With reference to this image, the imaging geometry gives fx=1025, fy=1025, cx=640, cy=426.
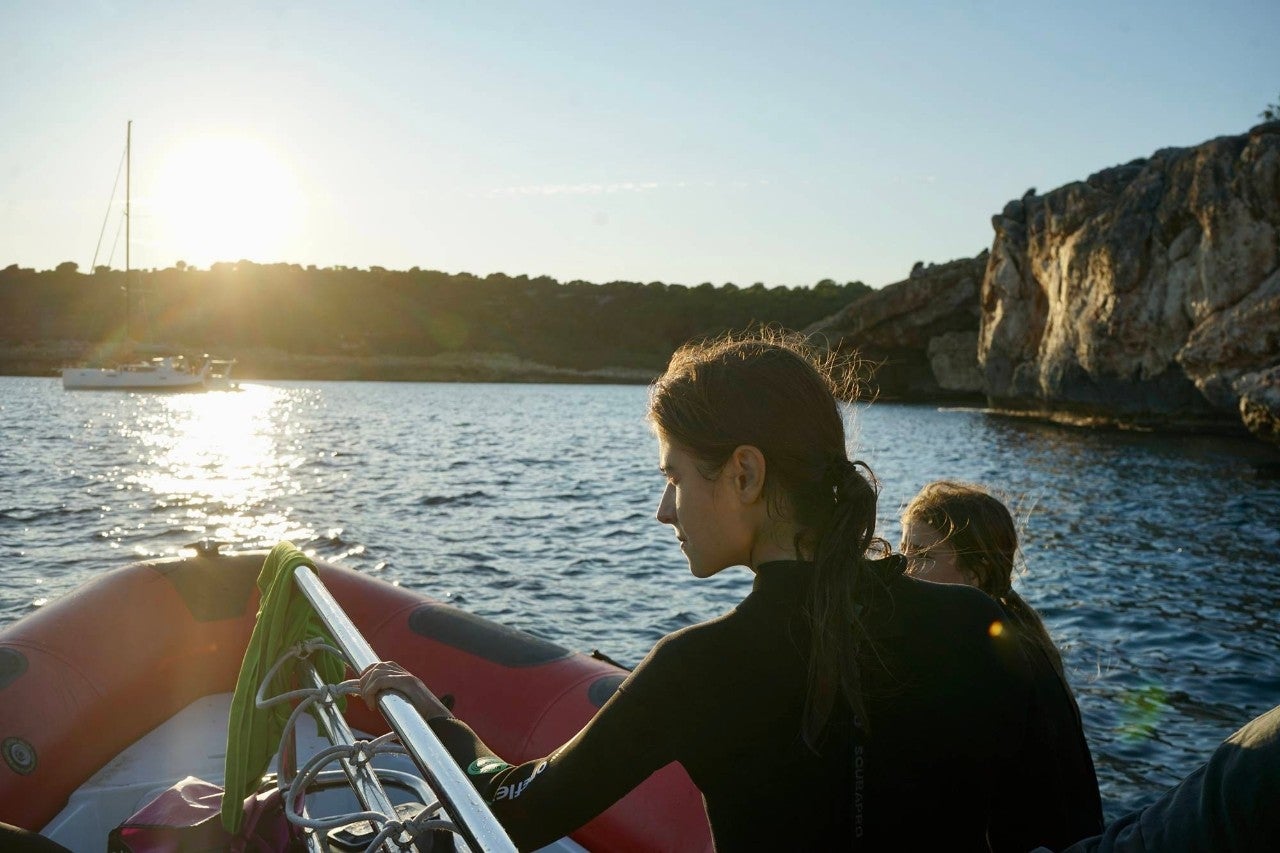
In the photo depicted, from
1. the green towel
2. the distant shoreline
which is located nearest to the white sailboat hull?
the distant shoreline

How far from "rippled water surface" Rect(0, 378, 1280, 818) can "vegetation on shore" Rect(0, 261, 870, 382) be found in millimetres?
49254

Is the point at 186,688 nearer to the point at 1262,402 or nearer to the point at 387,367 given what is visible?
the point at 1262,402

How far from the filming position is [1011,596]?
2.53m

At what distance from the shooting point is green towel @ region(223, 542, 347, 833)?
7.51 ft

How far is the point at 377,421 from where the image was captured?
35.4 metres

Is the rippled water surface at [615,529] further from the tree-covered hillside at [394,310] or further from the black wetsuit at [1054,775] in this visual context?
the tree-covered hillside at [394,310]

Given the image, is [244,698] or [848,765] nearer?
[848,765]

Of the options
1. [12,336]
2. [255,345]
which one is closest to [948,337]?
[255,345]

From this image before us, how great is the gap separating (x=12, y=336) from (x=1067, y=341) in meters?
70.7

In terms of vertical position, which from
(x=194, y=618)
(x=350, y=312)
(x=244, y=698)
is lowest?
(x=194, y=618)

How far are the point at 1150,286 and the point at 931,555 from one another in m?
33.2

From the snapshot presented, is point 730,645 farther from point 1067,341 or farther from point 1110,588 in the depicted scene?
point 1067,341

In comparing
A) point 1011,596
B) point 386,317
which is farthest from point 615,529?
point 386,317

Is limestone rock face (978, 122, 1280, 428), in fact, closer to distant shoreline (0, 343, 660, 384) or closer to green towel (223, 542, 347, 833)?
green towel (223, 542, 347, 833)
